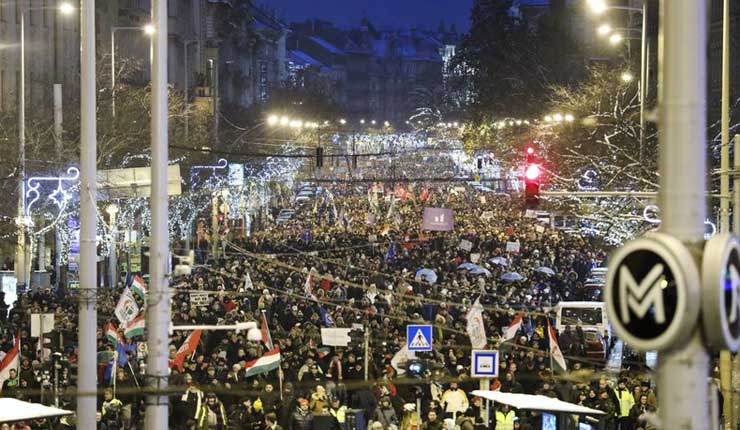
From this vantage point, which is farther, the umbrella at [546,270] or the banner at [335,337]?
the umbrella at [546,270]

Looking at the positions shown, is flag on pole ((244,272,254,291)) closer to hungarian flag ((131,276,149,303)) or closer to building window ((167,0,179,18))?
hungarian flag ((131,276,149,303))

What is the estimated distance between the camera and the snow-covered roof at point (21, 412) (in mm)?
15453

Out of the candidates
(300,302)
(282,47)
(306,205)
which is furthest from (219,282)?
(282,47)

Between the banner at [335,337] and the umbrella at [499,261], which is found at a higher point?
the umbrella at [499,261]

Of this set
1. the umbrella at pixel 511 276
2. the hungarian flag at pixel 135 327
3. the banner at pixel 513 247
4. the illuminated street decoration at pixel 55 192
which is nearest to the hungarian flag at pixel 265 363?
the hungarian flag at pixel 135 327

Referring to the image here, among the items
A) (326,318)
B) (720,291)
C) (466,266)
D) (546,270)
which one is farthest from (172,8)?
(720,291)

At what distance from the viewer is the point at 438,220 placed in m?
52.6

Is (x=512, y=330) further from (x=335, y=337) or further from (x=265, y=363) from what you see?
(x=265, y=363)

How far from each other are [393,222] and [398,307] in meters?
40.4

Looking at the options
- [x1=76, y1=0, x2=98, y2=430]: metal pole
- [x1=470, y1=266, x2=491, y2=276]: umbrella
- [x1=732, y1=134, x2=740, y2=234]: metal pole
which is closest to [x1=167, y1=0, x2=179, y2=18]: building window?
[x1=470, y1=266, x2=491, y2=276]: umbrella

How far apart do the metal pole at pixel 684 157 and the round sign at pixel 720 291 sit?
15cm

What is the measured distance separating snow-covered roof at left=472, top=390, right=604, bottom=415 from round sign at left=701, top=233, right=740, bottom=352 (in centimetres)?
1070

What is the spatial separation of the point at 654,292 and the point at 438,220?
153ft

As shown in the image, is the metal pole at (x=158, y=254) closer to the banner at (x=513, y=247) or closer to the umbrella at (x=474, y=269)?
the umbrella at (x=474, y=269)
